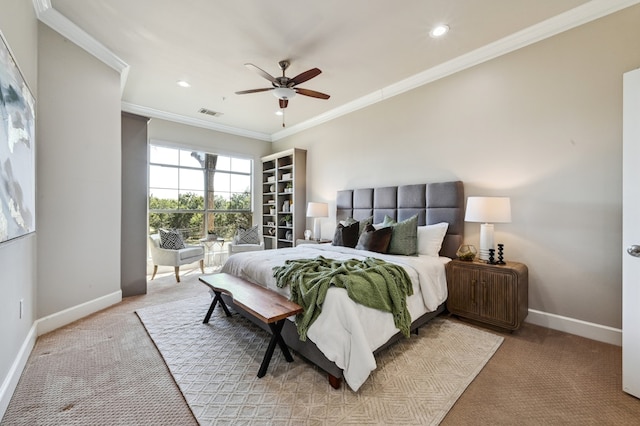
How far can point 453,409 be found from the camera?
1.62m

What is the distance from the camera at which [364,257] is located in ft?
9.78

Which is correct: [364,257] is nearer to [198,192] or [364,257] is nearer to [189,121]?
[198,192]

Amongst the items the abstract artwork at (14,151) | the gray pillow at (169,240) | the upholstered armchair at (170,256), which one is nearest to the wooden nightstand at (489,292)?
the abstract artwork at (14,151)

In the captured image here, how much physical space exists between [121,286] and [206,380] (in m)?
2.55

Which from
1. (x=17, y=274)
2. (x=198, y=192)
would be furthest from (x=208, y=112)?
(x=17, y=274)

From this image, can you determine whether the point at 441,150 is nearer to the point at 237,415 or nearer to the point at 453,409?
the point at 453,409

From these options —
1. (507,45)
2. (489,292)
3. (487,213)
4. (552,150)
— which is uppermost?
(507,45)

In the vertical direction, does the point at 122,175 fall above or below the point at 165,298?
above

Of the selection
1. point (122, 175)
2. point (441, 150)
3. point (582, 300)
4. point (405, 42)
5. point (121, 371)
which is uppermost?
point (405, 42)

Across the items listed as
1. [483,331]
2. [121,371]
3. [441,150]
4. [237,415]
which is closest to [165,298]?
[121,371]

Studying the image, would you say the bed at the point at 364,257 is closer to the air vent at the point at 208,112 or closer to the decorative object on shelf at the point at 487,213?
the decorative object on shelf at the point at 487,213

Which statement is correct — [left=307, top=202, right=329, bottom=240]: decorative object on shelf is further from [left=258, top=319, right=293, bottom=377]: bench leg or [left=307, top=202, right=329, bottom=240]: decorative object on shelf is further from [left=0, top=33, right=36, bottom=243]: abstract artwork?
[left=0, top=33, right=36, bottom=243]: abstract artwork

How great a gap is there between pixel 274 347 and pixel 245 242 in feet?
11.8

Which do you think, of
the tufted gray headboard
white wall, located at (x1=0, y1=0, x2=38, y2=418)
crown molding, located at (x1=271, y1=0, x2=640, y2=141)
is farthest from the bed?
white wall, located at (x1=0, y1=0, x2=38, y2=418)
